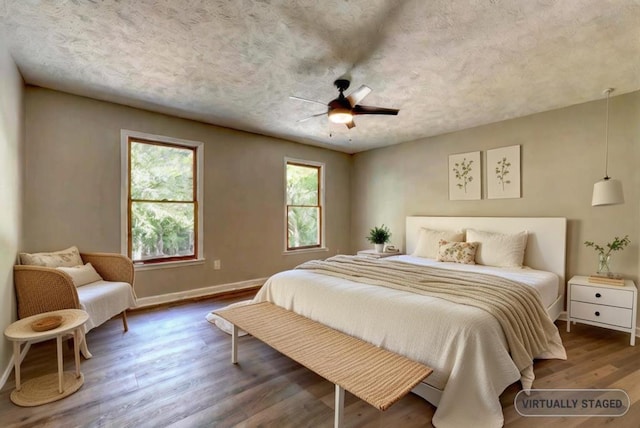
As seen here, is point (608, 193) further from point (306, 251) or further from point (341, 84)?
point (306, 251)

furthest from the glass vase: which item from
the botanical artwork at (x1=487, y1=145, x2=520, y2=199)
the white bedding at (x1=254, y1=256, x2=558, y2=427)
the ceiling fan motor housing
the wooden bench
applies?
the ceiling fan motor housing

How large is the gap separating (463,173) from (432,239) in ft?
3.62

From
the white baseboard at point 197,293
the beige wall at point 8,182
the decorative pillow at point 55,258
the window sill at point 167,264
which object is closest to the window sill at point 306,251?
the white baseboard at point 197,293

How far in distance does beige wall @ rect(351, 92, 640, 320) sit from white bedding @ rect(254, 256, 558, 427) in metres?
2.24

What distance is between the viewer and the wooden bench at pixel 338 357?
5.03 ft

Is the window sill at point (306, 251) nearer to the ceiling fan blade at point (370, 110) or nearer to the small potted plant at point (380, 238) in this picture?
the small potted plant at point (380, 238)

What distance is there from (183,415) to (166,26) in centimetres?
256

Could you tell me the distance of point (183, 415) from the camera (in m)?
1.82

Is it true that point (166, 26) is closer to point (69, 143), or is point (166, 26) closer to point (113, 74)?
point (113, 74)

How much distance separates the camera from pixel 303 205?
18.3 feet

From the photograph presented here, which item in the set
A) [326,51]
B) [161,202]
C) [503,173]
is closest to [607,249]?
[503,173]

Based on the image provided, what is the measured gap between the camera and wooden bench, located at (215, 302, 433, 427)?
5.03 feet

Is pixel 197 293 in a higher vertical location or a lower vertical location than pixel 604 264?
lower

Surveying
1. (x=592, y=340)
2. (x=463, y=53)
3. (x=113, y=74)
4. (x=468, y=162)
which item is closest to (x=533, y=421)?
(x=592, y=340)
